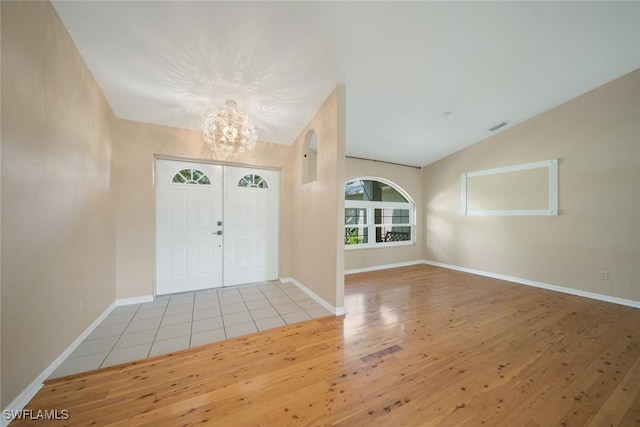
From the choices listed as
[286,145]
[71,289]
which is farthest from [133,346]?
[286,145]

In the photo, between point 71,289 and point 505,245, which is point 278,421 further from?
point 505,245

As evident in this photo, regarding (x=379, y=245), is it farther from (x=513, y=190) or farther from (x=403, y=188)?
(x=513, y=190)

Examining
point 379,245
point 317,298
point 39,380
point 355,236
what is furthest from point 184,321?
point 379,245

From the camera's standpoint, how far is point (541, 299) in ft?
10.8

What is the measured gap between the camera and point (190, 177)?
11.7ft

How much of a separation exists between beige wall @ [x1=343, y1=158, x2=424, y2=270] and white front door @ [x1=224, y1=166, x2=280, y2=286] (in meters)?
1.76

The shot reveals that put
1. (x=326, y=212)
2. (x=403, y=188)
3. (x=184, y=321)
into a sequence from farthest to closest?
(x=403, y=188), (x=326, y=212), (x=184, y=321)

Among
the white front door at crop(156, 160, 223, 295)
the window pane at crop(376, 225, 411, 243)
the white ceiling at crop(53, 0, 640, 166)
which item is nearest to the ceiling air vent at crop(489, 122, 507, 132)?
the white ceiling at crop(53, 0, 640, 166)

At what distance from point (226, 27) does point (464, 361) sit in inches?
147

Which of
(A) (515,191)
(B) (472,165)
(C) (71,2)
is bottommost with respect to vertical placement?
(A) (515,191)

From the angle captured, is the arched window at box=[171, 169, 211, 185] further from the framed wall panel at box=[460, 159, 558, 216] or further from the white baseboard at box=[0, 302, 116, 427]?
the framed wall panel at box=[460, 159, 558, 216]

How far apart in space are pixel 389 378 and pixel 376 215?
3.88m

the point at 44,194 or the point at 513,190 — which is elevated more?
the point at 513,190

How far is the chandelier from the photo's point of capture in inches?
105
